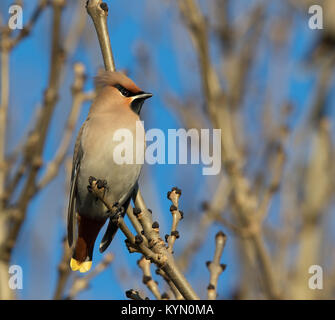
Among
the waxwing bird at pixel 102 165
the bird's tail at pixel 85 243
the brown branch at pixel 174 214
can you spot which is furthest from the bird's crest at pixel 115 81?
the brown branch at pixel 174 214

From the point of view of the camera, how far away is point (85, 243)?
162 inches

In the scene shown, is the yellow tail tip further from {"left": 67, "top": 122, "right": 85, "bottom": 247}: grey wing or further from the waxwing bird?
{"left": 67, "top": 122, "right": 85, "bottom": 247}: grey wing

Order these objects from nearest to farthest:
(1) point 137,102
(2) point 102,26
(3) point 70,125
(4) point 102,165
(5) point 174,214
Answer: (5) point 174,214 < (2) point 102,26 < (4) point 102,165 < (1) point 137,102 < (3) point 70,125

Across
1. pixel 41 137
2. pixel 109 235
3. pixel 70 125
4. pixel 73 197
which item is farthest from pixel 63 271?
pixel 70 125

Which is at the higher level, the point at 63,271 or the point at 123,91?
the point at 123,91

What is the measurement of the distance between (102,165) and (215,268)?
3.41 ft

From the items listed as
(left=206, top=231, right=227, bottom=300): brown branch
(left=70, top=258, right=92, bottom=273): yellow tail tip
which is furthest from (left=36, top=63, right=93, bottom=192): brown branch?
(left=206, top=231, right=227, bottom=300): brown branch

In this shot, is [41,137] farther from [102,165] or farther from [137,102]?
[137,102]

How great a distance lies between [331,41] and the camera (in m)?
6.80

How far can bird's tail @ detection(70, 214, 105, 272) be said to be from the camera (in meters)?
4.08

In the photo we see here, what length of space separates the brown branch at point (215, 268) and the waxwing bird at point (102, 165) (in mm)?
716

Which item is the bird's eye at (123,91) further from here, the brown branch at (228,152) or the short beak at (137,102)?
the brown branch at (228,152)
